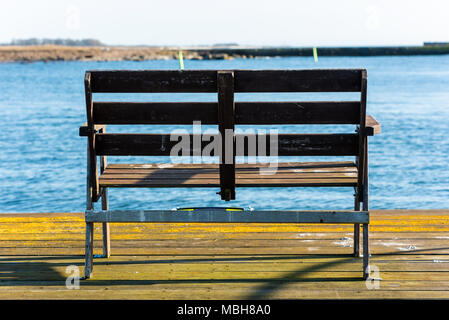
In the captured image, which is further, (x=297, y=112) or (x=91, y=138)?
(x=91, y=138)

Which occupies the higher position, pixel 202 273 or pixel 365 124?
pixel 365 124

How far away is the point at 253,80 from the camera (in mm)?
4223

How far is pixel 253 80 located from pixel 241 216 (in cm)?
96

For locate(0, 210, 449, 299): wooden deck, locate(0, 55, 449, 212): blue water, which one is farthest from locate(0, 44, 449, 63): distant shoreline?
locate(0, 210, 449, 299): wooden deck

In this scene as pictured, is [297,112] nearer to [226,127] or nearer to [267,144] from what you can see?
[267,144]

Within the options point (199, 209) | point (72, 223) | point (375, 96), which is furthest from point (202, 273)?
point (375, 96)

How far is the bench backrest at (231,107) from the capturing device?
4.22m

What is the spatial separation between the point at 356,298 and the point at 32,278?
2337 mm

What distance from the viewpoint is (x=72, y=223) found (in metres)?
6.20

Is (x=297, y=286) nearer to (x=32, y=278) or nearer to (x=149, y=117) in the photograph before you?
(x=149, y=117)

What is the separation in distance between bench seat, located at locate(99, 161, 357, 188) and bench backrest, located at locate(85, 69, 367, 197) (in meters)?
0.21

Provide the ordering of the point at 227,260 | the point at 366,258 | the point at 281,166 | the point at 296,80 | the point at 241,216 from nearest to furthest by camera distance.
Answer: the point at 296,80
the point at 241,216
the point at 366,258
the point at 281,166
the point at 227,260

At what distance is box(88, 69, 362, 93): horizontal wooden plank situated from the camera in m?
4.21

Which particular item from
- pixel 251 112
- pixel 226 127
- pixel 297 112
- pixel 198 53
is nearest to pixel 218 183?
pixel 226 127
